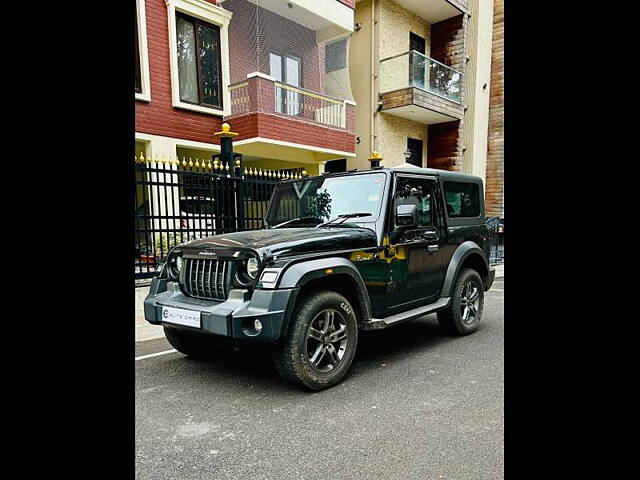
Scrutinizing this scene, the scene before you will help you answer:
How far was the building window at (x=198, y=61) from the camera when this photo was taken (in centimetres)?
1118

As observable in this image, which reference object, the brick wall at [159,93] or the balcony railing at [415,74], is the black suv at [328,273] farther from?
the balcony railing at [415,74]

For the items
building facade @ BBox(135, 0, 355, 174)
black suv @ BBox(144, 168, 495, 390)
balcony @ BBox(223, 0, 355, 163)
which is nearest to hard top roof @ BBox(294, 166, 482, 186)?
black suv @ BBox(144, 168, 495, 390)

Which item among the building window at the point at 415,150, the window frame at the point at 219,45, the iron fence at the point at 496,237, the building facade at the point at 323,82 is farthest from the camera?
the building window at the point at 415,150

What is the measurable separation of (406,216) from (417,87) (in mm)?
11451

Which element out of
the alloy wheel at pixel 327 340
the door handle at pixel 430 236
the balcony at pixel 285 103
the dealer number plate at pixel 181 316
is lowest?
the alloy wheel at pixel 327 340

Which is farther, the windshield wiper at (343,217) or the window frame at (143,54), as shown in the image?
the window frame at (143,54)

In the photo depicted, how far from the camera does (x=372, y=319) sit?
3996mm

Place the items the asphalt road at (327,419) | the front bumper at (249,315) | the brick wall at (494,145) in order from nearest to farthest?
the asphalt road at (327,419) < the front bumper at (249,315) < the brick wall at (494,145)

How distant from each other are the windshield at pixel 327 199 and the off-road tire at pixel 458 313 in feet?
5.28

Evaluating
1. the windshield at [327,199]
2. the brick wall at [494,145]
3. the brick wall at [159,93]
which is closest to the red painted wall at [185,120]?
the brick wall at [159,93]

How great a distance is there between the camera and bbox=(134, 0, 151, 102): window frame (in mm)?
10055

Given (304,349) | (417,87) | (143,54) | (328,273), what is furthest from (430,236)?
(417,87)

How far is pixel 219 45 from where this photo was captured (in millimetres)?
11727
